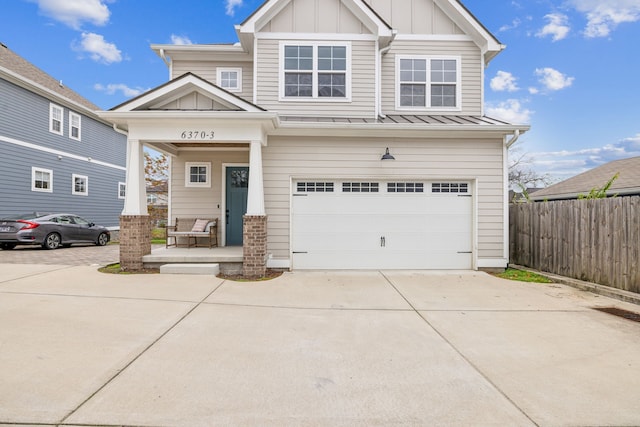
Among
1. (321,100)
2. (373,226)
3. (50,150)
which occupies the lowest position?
(373,226)

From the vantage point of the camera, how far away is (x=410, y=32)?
9750 millimetres

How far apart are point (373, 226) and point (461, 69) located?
5.22m

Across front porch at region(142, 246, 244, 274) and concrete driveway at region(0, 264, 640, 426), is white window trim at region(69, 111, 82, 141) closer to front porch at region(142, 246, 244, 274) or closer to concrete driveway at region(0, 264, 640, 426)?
front porch at region(142, 246, 244, 274)

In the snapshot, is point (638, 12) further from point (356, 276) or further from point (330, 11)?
point (356, 276)

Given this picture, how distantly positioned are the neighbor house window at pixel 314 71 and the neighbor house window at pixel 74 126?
13.5 meters

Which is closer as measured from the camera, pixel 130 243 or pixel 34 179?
pixel 130 243

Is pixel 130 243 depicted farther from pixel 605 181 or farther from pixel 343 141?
pixel 605 181

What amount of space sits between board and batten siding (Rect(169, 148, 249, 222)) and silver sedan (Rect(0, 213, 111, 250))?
596cm

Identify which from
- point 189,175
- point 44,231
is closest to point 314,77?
point 189,175

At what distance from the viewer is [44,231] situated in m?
11.9

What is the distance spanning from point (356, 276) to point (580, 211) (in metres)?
4.97

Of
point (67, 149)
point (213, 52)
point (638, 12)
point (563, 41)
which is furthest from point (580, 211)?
point (67, 149)

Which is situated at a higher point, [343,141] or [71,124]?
[71,124]

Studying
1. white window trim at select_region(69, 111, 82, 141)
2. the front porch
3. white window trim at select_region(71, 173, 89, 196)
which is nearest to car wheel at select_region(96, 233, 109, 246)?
white window trim at select_region(71, 173, 89, 196)
